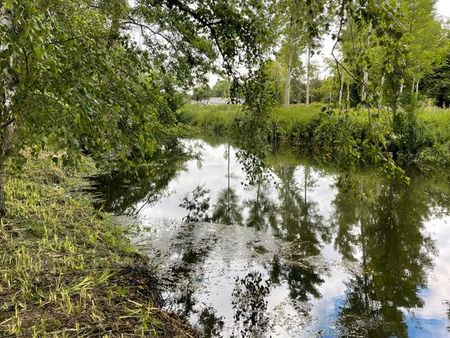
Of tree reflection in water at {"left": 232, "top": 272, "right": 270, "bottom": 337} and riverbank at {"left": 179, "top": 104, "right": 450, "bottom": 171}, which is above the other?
riverbank at {"left": 179, "top": 104, "right": 450, "bottom": 171}

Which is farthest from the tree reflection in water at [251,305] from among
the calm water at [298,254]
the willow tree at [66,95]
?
the willow tree at [66,95]

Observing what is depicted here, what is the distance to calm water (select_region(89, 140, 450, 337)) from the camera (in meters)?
4.97

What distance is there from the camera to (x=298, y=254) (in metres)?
7.11

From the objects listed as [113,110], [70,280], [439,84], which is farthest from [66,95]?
[439,84]

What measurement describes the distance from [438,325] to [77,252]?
479 centimetres

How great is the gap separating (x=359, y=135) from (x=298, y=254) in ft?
14.7

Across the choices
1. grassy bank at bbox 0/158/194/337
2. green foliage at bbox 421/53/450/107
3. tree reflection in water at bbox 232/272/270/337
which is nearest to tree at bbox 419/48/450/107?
green foliage at bbox 421/53/450/107

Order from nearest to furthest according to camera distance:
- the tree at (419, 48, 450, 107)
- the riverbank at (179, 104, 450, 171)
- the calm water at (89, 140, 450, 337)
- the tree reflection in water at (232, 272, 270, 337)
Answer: the riverbank at (179, 104, 450, 171)
the tree reflection in water at (232, 272, 270, 337)
the calm water at (89, 140, 450, 337)
the tree at (419, 48, 450, 107)

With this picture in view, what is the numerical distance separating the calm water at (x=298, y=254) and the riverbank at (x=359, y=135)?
1.31 feet

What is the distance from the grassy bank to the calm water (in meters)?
0.69

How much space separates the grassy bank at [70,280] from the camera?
3.57m

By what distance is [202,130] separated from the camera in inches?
1533

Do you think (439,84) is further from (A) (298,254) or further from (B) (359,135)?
(B) (359,135)

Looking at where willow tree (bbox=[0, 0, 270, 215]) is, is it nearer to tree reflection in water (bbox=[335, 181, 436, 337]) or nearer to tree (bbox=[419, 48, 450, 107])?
tree reflection in water (bbox=[335, 181, 436, 337])
